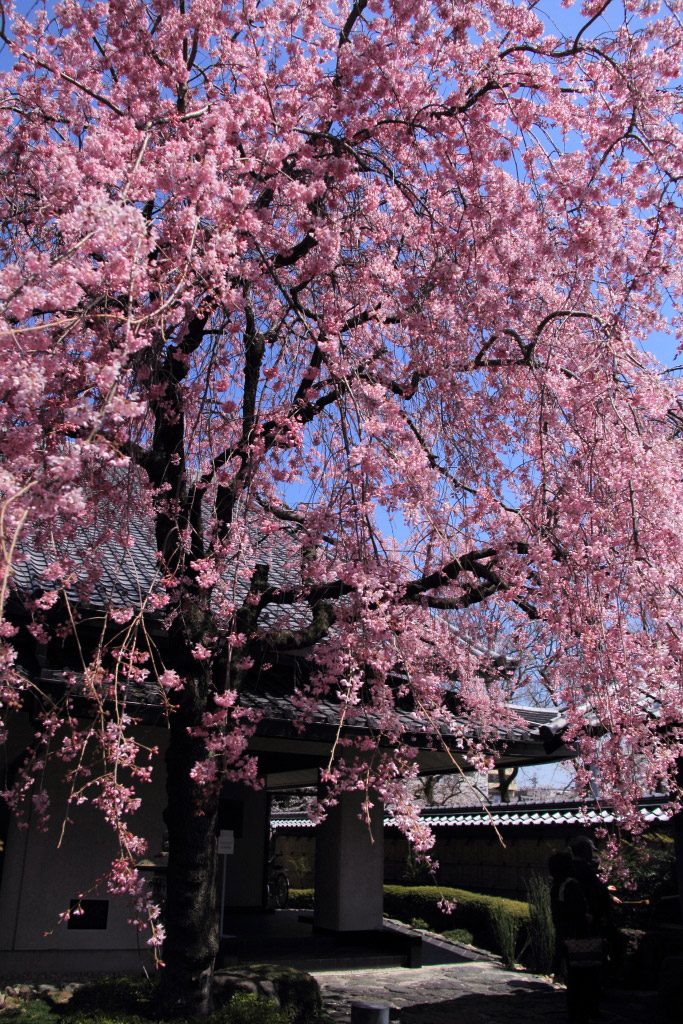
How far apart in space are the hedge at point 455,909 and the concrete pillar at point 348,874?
1.26 metres

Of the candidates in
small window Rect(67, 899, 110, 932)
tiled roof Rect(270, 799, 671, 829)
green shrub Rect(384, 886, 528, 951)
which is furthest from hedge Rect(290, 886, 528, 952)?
small window Rect(67, 899, 110, 932)

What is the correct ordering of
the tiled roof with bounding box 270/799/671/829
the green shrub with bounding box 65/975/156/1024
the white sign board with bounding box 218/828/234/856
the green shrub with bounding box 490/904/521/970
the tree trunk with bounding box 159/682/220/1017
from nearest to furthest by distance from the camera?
the tree trunk with bounding box 159/682/220/1017, the green shrub with bounding box 65/975/156/1024, the white sign board with bounding box 218/828/234/856, the green shrub with bounding box 490/904/521/970, the tiled roof with bounding box 270/799/671/829

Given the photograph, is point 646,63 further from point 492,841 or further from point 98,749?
point 492,841

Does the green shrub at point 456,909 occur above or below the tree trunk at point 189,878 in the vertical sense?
below

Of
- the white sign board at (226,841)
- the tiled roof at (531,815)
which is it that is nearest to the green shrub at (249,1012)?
the white sign board at (226,841)

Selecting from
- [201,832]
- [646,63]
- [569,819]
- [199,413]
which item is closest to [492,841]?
[569,819]

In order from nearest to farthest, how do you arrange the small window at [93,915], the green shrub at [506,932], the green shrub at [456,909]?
the small window at [93,915], the green shrub at [506,932], the green shrub at [456,909]

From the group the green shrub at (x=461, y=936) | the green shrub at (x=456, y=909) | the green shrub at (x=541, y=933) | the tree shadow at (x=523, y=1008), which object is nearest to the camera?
the tree shadow at (x=523, y=1008)

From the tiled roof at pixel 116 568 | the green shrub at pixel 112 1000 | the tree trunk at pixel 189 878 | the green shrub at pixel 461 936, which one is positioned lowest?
the green shrub at pixel 461 936

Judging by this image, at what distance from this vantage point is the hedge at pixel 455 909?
11.5m

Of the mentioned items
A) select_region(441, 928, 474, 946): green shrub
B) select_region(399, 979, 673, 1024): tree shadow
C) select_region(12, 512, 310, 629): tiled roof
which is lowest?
select_region(441, 928, 474, 946): green shrub

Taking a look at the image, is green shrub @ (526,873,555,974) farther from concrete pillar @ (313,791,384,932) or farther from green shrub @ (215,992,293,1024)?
green shrub @ (215,992,293,1024)

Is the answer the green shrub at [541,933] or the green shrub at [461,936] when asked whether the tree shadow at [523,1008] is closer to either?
the green shrub at [541,933]

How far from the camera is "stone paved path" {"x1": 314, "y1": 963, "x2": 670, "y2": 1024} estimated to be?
6.86m
